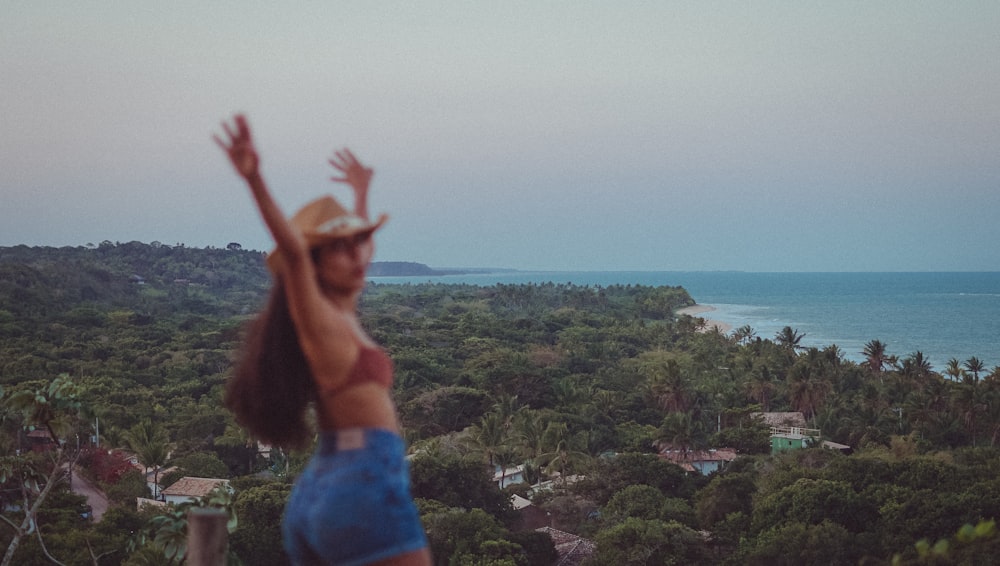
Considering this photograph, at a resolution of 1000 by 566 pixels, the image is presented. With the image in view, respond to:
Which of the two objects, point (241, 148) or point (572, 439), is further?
point (572, 439)

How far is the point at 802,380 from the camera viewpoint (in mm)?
36875

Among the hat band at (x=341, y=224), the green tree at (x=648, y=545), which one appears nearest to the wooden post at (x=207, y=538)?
the hat band at (x=341, y=224)

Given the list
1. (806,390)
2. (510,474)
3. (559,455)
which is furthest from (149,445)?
(806,390)

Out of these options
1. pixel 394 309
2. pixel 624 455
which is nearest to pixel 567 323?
pixel 394 309

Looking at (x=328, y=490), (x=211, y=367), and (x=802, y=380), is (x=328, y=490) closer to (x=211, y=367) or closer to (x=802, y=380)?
(x=802, y=380)

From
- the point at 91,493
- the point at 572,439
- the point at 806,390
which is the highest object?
the point at 806,390

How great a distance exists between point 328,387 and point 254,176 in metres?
0.54

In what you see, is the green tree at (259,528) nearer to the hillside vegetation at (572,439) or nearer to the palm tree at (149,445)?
the hillside vegetation at (572,439)

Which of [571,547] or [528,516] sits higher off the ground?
[571,547]

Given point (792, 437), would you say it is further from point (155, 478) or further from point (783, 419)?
point (155, 478)

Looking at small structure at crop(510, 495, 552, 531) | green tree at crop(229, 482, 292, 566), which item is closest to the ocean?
small structure at crop(510, 495, 552, 531)

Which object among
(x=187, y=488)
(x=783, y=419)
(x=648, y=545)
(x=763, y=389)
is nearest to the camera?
(x=648, y=545)

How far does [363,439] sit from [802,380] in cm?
3745

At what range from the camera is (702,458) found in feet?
95.6
